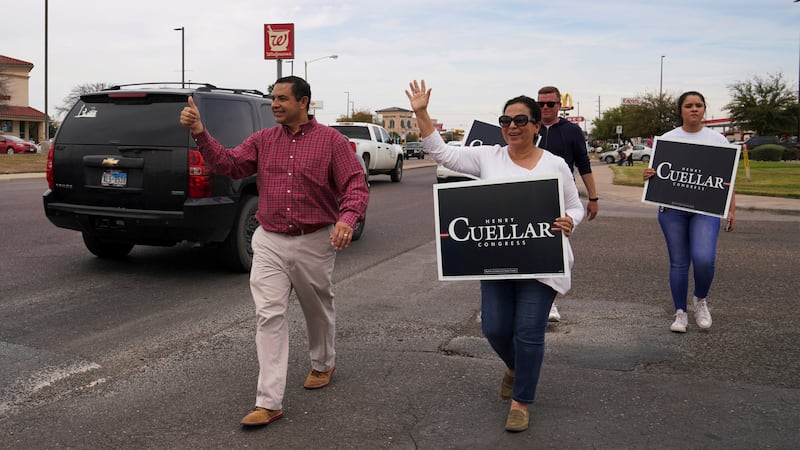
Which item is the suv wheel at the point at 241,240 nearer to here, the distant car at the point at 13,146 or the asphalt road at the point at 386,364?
the asphalt road at the point at 386,364

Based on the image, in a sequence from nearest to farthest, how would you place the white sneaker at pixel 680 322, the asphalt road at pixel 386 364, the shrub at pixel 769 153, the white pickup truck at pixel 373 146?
the asphalt road at pixel 386 364 → the white sneaker at pixel 680 322 → the white pickup truck at pixel 373 146 → the shrub at pixel 769 153

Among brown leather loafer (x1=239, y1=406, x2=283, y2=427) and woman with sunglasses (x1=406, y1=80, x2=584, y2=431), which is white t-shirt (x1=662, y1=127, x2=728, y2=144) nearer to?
woman with sunglasses (x1=406, y1=80, x2=584, y2=431)

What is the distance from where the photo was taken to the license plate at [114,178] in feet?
25.2

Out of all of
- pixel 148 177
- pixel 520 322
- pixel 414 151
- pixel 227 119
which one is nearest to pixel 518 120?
pixel 520 322

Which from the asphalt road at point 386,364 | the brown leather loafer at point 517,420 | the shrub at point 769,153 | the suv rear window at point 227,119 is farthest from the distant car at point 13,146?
the brown leather loafer at point 517,420

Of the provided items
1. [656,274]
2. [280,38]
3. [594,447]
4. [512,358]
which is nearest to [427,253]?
[656,274]

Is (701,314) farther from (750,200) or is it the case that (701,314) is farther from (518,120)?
(750,200)

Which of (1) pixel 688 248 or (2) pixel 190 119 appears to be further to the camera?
(1) pixel 688 248

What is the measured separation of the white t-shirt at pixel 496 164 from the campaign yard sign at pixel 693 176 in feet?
7.20

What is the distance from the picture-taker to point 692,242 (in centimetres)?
618

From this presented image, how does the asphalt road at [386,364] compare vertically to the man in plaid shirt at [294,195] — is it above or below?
below

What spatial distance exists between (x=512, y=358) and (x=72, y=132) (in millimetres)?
5579

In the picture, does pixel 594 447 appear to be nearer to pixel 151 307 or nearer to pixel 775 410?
pixel 775 410

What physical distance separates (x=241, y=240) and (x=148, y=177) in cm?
112
